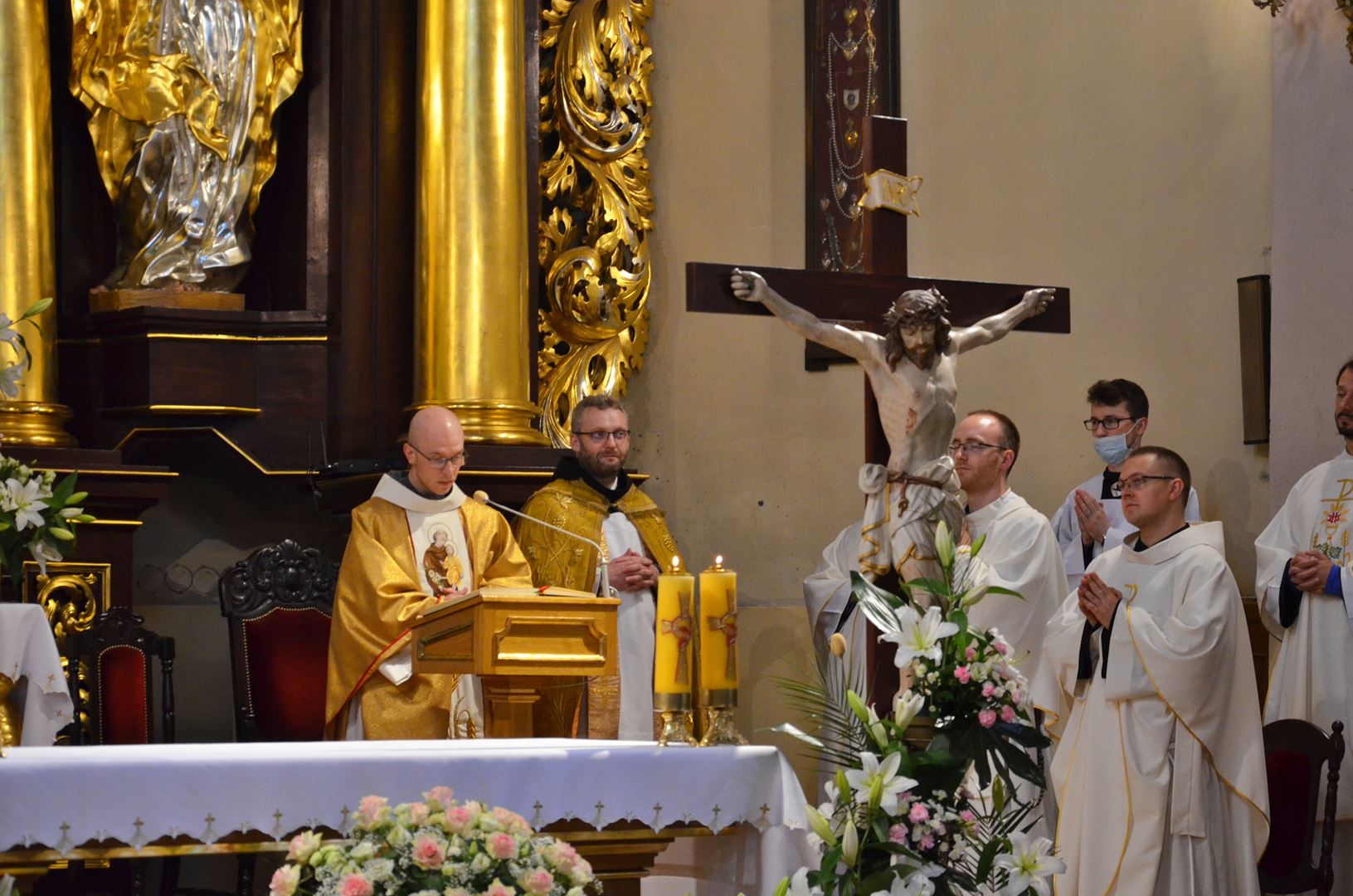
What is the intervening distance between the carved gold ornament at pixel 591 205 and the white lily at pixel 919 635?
431 cm

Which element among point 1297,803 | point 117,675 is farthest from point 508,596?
point 1297,803

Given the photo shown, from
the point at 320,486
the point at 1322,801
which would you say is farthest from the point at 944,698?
the point at 320,486

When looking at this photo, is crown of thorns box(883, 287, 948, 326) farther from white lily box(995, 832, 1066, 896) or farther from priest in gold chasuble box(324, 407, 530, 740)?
white lily box(995, 832, 1066, 896)

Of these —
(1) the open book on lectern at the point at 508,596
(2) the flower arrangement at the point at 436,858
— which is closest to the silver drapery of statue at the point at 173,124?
(1) the open book on lectern at the point at 508,596

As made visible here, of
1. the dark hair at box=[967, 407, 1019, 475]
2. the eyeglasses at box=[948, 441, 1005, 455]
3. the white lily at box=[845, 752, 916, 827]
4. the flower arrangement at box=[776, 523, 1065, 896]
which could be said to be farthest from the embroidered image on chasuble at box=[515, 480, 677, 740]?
the white lily at box=[845, 752, 916, 827]

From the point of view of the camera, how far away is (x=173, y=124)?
7824 mm

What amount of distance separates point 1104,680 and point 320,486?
306cm

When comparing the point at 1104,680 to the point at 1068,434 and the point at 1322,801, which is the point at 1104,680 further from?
the point at 1068,434

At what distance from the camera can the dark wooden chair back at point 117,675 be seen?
21.9 feet

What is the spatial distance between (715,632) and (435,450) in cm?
236

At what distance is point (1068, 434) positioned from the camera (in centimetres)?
885

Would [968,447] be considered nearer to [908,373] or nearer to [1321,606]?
[1321,606]

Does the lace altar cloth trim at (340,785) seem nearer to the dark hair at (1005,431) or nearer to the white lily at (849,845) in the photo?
the white lily at (849,845)

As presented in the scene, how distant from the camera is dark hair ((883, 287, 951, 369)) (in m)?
5.85
